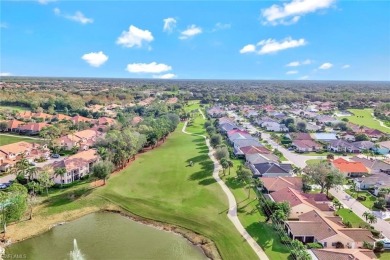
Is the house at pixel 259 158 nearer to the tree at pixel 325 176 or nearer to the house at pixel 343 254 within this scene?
the tree at pixel 325 176

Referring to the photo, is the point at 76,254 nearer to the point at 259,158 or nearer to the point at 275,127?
the point at 259,158

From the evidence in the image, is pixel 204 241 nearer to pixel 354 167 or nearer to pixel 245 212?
pixel 245 212

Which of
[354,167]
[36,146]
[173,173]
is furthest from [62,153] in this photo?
[354,167]

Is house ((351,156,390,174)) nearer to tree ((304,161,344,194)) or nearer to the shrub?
tree ((304,161,344,194))

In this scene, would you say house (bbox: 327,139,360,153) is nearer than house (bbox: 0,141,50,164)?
No

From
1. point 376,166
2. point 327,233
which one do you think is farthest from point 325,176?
point 376,166

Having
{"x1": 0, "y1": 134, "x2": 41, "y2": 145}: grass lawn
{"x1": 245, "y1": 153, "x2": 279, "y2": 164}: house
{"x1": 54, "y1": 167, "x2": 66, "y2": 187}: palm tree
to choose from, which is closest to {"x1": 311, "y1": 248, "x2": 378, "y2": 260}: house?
{"x1": 245, "y1": 153, "x2": 279, "y2": 164}: house

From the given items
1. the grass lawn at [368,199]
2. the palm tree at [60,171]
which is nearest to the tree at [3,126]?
the palm tree at [60,171]
